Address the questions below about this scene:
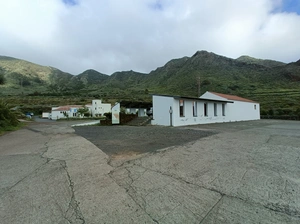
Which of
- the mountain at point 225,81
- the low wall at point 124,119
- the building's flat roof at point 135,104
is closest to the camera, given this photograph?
the low wall at point 124,119

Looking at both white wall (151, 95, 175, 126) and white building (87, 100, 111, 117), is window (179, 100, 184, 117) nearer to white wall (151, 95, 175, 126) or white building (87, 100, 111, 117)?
white wall (151, 95, 175, 126)

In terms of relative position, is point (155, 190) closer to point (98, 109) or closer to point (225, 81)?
point (98, 109)

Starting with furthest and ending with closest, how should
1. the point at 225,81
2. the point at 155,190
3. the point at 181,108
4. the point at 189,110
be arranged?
the point at 225,81 → the point at 189,110 → the point at 181,108 → the point at 155,190

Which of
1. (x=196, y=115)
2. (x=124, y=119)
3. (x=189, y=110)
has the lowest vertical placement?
(x=124, y=119)

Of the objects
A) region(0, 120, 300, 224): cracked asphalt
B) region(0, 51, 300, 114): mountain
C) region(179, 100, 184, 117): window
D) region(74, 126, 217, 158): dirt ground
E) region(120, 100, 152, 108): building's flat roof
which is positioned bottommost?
region(0, 120, 300, 224): cracked asphalt

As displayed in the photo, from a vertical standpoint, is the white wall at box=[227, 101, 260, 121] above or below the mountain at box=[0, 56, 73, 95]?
below

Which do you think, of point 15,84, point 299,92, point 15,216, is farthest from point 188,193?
point 15,84

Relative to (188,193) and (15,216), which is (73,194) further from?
(188,193)

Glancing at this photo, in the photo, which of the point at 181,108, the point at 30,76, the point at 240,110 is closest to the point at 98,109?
the point at 240,110

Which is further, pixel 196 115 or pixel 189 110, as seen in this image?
pixel 196 115

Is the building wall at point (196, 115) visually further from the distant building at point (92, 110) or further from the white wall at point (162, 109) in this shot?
the distant building at point (92, 110)

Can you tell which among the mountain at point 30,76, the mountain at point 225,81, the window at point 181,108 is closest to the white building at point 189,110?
the window at point 181,108

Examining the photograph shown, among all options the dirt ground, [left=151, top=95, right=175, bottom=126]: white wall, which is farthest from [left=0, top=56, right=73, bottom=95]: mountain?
the dirt ground

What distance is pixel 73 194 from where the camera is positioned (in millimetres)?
3135
